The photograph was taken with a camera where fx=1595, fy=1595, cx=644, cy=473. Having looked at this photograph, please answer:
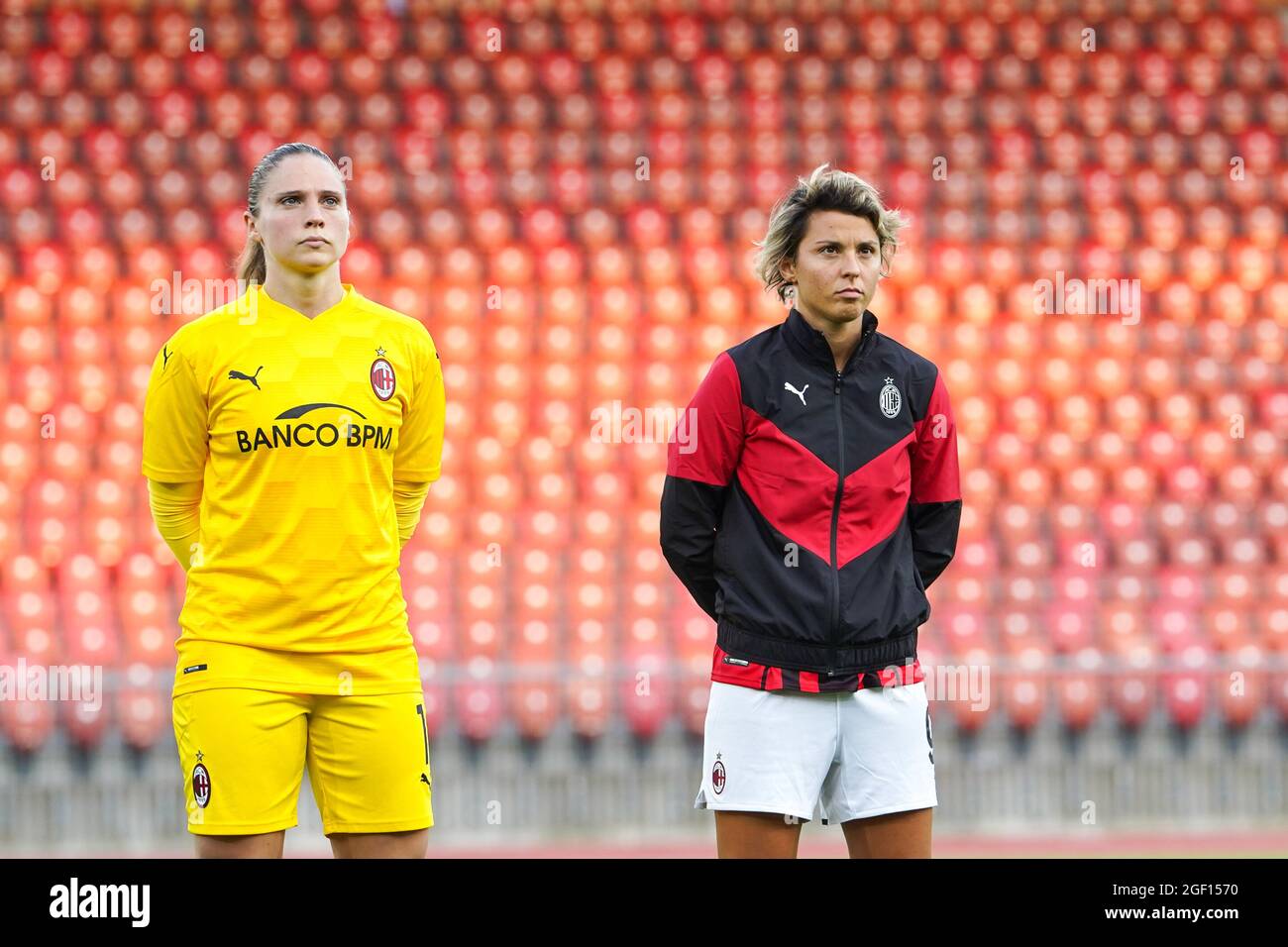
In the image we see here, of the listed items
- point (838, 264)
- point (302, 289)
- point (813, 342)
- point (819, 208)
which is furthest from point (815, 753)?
point (302, 289)

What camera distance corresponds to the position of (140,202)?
Result: 862 cm

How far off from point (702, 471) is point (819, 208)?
0.55 metres

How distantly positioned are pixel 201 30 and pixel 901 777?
737 centimetres

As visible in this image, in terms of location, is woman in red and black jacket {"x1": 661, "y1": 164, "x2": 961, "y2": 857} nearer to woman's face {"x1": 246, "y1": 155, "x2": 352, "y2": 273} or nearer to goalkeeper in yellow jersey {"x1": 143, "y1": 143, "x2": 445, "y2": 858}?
goalkeeper in yellow jersey {"x1": 143, "y1": 143, "x2": 445, "y2": 858}

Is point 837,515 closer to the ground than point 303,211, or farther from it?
closer to the ground

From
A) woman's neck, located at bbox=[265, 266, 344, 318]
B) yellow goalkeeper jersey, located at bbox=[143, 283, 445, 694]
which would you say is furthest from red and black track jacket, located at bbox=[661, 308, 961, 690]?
woman's neck, located at bbox=[265, 266, 344, 318]

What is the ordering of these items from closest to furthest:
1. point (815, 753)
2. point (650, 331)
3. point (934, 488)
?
point (815, 753)
point (934, 488)
point (650, 331)

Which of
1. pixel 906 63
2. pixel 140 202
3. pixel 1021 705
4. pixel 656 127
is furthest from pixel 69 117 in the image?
pixel 1021 705

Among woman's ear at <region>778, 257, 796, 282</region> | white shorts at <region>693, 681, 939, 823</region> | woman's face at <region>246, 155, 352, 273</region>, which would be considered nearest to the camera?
white shorts at <region>693, 681, 939, 823</region>

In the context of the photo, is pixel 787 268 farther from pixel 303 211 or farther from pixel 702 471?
pixel 303 211

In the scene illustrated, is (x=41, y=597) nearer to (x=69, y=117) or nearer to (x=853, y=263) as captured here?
(x=69, y=117)

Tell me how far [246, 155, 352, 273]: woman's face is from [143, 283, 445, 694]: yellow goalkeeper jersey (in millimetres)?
128

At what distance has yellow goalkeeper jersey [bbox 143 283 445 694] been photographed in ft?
9.73

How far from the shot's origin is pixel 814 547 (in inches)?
116
